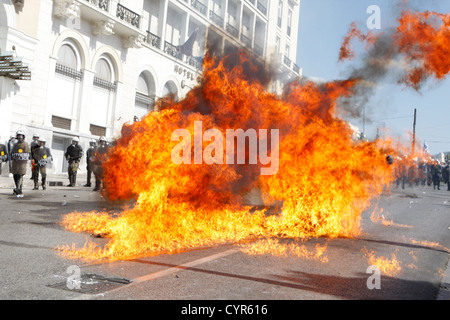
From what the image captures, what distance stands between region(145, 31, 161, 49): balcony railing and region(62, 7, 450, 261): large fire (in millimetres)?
16581

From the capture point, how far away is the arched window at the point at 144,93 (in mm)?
23156

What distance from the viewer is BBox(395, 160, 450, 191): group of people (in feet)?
85.9

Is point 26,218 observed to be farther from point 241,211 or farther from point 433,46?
point 433,46

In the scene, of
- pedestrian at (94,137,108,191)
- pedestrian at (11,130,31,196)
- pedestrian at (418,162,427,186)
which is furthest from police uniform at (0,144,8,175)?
pedestrian at (418,162,427,186)

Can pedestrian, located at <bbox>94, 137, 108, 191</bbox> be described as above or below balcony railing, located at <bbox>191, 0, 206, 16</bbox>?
below

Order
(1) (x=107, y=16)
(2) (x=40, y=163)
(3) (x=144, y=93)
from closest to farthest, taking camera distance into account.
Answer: (2) (x=40, y=163)
(1) (x=107, y=16)
(3) (x=144, y=93)

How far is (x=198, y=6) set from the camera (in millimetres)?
26125

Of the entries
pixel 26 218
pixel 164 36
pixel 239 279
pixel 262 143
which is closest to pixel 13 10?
pixel 164 36

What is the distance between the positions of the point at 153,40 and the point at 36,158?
490 inches

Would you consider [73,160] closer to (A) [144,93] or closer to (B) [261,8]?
(A) [144,93]

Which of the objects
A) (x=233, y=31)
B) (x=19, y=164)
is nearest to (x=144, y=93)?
(x=19, y=164)

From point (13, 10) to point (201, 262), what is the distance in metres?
14.8

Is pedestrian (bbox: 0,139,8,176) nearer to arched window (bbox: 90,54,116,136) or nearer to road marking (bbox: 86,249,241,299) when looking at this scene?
arched window (bbox: 90,54,116,136)

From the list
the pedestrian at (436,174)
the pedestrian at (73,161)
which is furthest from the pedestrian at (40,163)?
the pedestrian at (436,174)
